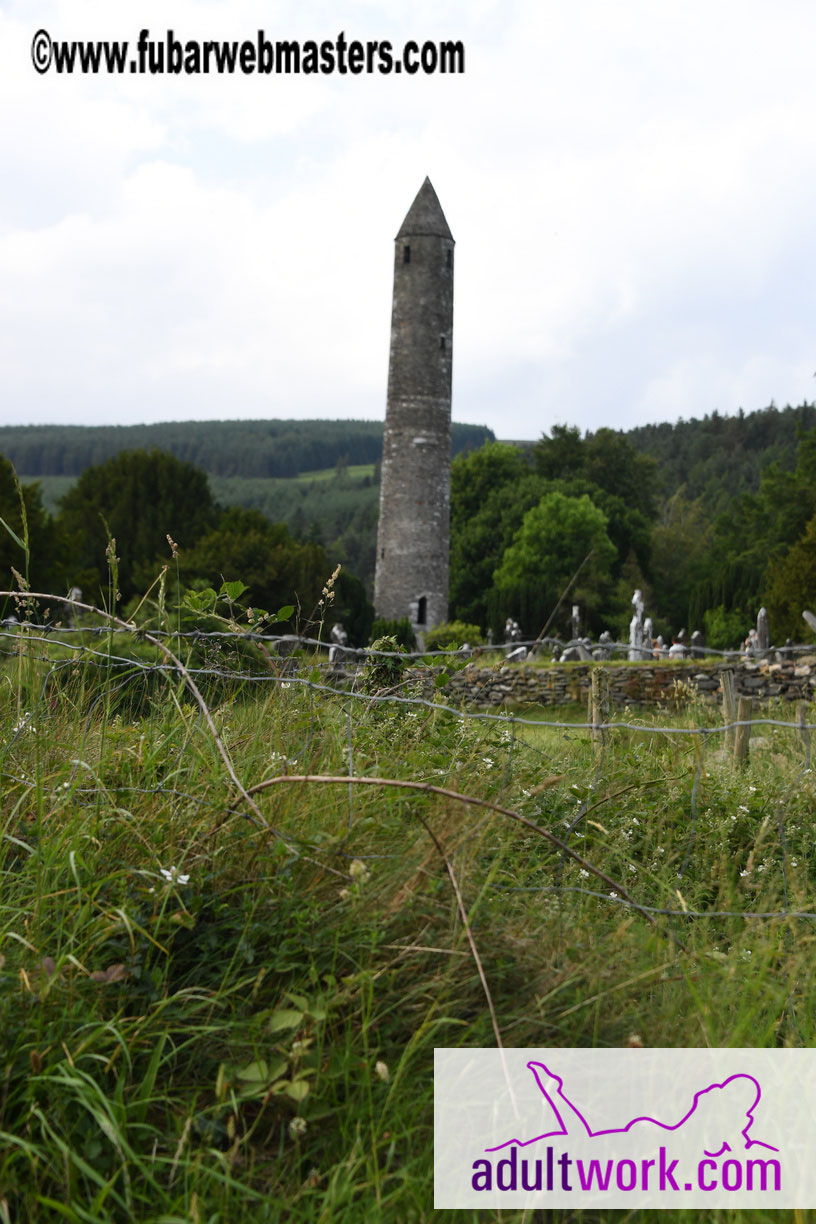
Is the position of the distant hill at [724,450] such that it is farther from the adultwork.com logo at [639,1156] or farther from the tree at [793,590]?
the adultwork.com logo at [639,1156]

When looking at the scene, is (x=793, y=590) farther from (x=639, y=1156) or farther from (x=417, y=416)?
(x=639, y=1156)

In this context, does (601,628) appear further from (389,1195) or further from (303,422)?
(303,422)

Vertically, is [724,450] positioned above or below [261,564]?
above

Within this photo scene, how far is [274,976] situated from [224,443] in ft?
544

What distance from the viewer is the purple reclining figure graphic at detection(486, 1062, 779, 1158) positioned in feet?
6.16

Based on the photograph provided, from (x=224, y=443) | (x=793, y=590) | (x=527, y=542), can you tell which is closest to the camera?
(x=793, y=590)

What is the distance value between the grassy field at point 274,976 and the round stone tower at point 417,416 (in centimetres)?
2825

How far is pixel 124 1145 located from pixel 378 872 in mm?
777

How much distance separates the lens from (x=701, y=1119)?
194 cm

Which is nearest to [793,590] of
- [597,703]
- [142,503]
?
[597,703]

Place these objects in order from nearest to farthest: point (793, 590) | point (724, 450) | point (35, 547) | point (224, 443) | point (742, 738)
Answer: point (742, 738) < point (35, 547) < point (793, 590) < point (724, 450) < point (224, 443)

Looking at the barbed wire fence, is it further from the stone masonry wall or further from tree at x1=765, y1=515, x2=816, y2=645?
tree at x1=765, y1=515, x2=816, y2=645

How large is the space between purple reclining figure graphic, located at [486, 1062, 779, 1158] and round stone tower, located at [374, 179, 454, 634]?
28.9 metres

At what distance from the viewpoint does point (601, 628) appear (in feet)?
155
